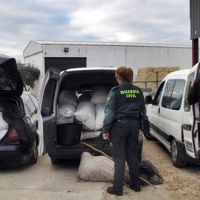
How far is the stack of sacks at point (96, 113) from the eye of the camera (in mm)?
5715

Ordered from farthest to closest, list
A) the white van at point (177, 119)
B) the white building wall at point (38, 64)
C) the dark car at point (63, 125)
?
1. the white building wall at point (38, 64)
2. the dark car at point (63, 125)
3. the white van at point (177, 119)

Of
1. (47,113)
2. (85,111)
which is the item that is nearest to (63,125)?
(47,113)

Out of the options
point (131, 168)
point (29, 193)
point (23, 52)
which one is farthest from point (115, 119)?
point (23, 52)

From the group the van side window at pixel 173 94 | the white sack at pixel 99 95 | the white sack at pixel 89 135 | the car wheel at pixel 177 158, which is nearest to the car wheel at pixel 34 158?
the white sack at pixel 89 135

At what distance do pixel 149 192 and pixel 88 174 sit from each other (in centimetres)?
103

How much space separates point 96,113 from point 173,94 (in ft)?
5.37

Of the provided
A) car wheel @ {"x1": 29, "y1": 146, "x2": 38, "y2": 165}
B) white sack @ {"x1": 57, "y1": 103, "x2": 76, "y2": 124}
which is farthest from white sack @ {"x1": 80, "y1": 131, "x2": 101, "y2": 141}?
car wheel @ {"x1": 29, "y1": 146, "x2": 38, "y2": 165}

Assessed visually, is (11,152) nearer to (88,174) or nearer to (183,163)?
(88,174)

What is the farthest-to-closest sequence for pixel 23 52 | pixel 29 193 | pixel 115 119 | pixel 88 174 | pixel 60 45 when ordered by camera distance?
pixel 23 52
pixel 60 45
pixel 88 174
pixel 29 193
pixel 115 119

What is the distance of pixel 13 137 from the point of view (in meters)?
5.47

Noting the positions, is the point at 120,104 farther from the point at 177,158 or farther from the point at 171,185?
the point at 177,158

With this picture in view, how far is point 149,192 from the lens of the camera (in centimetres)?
→ 457

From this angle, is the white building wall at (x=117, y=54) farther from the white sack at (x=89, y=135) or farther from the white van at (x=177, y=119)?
the white sack at (x=89, y=135)

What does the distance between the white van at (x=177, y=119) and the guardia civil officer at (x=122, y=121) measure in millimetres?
876
